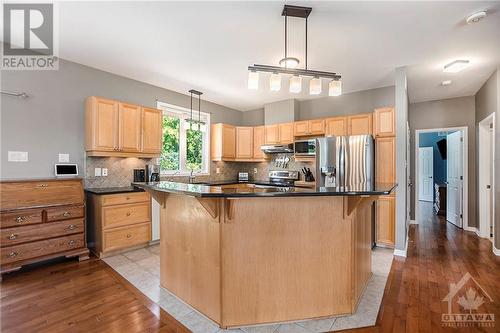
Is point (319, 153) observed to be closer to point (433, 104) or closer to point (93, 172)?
point (433, 104)

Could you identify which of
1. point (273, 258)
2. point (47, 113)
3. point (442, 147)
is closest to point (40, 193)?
point (47, 113)

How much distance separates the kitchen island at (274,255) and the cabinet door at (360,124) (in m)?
2.42

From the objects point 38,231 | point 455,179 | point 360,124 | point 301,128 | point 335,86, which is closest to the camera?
point 335,86

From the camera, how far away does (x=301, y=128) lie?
491 cm

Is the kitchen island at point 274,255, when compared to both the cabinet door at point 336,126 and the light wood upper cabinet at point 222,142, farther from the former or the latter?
the light wood upper cabinet at point 222,142

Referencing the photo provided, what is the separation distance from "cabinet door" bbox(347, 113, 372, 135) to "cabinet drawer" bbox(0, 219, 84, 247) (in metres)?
4.44

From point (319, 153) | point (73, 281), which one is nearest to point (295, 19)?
point (319, 153)

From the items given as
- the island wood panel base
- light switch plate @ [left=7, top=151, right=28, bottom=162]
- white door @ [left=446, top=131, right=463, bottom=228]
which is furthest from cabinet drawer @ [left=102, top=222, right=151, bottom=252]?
white door @ [left=446, top=131, right=463, bottom=228]

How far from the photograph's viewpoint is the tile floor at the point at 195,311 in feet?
6.21

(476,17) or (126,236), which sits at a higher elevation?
(476,17)

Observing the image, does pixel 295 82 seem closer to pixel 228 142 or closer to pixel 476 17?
pixel 476 17

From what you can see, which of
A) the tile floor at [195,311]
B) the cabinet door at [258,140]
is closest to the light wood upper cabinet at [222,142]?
the cabinet door at [258,140]

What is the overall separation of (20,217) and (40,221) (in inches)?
7.5

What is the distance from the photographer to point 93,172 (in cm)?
365
